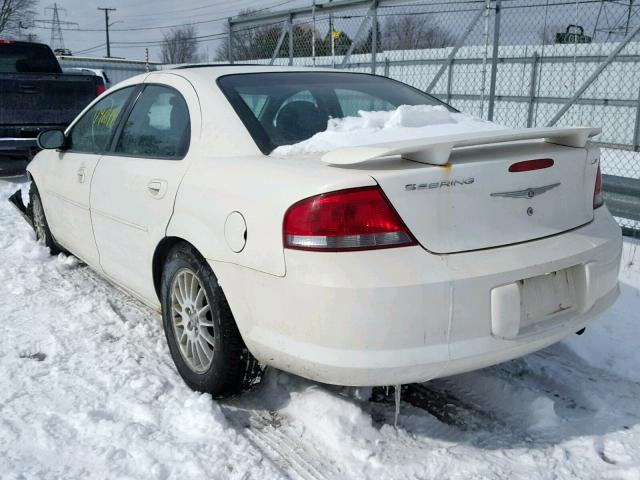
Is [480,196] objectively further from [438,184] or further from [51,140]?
[51,140]

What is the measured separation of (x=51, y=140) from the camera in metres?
4.15

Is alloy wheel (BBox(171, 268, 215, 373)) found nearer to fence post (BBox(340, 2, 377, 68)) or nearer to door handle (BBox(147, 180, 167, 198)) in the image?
door handle (BBox(147, 180, 167, 198))

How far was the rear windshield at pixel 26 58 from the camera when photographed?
9711 millimetres

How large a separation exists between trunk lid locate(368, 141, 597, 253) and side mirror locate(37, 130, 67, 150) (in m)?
2.75

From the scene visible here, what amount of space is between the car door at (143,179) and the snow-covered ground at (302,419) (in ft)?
1.57

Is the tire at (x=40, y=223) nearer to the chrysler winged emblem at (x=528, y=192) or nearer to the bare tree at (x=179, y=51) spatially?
the chrysler winged emblem at (x=528, y=192)

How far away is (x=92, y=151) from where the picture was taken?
3.87 metres

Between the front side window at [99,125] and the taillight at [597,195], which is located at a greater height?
the front side window at [99,125]

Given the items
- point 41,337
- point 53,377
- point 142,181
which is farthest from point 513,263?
point 41,337

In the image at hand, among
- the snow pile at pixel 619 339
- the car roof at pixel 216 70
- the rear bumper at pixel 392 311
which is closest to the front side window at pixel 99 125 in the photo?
the car roof at pixel 216 70

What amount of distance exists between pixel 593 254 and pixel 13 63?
1001cm

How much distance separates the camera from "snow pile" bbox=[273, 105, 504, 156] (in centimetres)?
261

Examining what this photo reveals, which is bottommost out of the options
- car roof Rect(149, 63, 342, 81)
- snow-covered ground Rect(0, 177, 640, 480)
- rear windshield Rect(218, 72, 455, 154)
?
snow-covered ground Rect(0, 177, 640, 480)

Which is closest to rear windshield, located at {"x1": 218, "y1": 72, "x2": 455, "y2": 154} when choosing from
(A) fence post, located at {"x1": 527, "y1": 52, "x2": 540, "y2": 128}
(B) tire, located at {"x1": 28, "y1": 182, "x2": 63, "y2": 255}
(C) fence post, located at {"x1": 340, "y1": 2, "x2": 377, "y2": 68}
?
(B) tire, located at {"x1": 28, "y1": 182, "x2": 63, "y2": 255}
